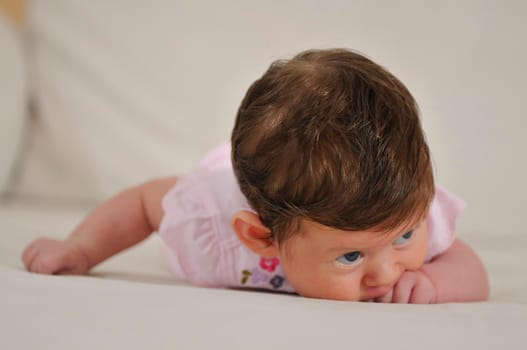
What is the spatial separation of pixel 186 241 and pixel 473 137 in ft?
1.85

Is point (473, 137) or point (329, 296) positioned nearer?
point (329, 296)

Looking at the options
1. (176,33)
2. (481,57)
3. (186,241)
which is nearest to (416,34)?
(481,57)

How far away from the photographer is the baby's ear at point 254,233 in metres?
0.73

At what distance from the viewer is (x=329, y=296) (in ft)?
2.31

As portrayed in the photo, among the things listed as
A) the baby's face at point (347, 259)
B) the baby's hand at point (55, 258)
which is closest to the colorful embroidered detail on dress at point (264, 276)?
the baby's face at point (347, 259)

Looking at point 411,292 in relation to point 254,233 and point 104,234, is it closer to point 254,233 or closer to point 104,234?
point 254,233

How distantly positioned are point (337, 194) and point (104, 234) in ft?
1.38

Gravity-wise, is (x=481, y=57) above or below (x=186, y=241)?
above

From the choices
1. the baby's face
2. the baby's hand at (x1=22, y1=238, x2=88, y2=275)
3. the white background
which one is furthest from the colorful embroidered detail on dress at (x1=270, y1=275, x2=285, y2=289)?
the white background

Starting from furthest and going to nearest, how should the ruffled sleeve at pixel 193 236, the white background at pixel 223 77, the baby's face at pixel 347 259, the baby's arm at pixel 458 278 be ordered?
1. the white background at pixel 223 77
2. the ruffled sleeve at pixel 193 236
3. the baby's arm at pixel 458 278
4. the baby's face at pixel 347 259

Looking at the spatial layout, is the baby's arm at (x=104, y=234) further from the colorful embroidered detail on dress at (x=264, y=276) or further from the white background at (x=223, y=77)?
the white background at (x=223, y=77)

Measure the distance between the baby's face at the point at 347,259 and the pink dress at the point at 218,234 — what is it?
12 cm

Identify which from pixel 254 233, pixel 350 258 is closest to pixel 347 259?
pixel 350 258

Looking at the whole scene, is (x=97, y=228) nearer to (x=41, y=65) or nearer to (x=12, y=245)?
(x=12, y=245)
